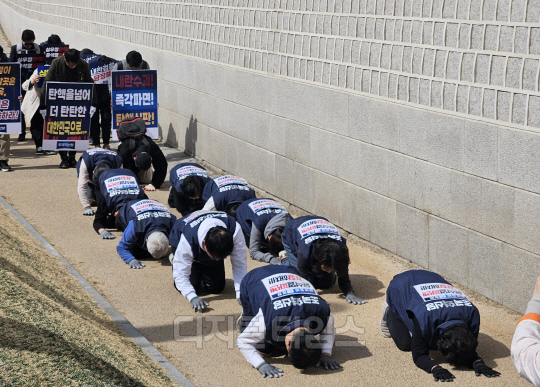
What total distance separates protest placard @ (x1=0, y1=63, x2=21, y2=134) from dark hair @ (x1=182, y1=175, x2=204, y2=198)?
4.36 metres

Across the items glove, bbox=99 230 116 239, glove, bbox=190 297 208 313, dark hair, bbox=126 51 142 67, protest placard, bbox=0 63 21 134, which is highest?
dark hair, bbox=126 51 142 67

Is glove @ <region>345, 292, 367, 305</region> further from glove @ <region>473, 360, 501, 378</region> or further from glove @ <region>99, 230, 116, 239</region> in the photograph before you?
glove @ <region>99, 230, 116, 239</region>

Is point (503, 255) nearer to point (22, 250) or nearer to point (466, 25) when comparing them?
point (466, 25)

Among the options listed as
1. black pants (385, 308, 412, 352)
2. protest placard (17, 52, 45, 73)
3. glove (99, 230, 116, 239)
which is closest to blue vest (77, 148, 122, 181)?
glove (99, 230, 116, 239)

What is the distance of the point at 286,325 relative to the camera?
574 cm

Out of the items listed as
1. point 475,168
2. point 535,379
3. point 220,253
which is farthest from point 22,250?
point 535,379

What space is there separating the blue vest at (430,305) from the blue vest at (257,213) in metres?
2.31

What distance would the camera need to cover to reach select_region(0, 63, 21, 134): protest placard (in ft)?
41.4

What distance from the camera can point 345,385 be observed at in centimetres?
575

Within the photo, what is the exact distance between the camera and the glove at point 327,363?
19.7 feet

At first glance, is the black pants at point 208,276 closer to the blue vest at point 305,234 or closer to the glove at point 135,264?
the blue vest at point 305,234

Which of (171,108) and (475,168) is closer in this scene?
(475,168)

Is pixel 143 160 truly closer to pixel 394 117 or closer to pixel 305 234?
pixel 394 117

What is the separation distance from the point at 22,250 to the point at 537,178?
5.12 meters
